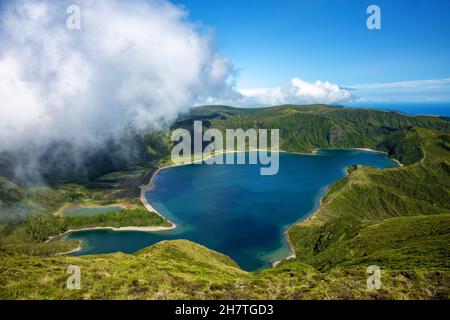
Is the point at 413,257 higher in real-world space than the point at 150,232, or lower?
higher

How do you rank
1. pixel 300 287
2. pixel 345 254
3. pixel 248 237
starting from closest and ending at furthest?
pixel 300 287
pixel 345 254
pixel 248 237

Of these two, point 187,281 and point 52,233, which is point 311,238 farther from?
point 52,233

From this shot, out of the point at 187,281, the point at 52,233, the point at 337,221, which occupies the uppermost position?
the point at 187,281

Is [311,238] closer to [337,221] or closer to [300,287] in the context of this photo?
[337,221]

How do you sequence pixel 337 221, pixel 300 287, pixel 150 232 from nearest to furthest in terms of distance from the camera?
pixel 300 287 < pixel 337 221 < pixel 150 232
